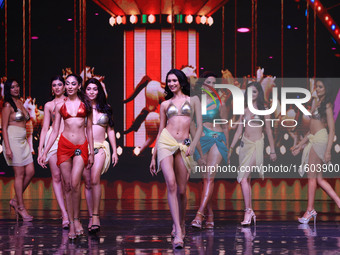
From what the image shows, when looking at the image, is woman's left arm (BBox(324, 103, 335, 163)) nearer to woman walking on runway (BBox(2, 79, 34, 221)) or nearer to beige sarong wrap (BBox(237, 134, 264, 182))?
beige sarong wrap (BBox(237, 134, 264, 182))

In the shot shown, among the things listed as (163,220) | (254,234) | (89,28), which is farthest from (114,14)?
(254,234)

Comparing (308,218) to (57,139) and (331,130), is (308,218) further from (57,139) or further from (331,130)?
(57,139)

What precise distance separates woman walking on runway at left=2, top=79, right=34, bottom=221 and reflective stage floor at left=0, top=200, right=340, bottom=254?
0.39m

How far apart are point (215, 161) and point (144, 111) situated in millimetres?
3480

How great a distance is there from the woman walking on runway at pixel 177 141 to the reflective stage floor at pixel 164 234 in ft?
1.36

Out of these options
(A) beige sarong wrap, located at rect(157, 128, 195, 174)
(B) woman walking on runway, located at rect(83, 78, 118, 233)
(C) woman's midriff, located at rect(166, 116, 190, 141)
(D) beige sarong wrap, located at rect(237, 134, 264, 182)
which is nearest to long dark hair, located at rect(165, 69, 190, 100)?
(C) woman's midriff, located at rect(166, 116, 190, 141)

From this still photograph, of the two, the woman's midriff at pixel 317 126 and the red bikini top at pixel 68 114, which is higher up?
the red bikini top at pixel 68 114

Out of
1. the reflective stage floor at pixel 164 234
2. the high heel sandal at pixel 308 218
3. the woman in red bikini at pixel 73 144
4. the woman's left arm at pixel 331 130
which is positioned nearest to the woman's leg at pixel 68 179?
the woman in red bikini at pixel 73 144

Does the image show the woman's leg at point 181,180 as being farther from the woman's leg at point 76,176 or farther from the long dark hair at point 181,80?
the woman's leg at point 76,176

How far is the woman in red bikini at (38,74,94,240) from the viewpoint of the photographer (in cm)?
532

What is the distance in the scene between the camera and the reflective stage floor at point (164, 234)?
4766mm

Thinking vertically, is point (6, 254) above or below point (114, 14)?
below

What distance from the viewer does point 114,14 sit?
9633 mm

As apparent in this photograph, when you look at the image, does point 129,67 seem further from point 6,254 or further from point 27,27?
point 6,254
